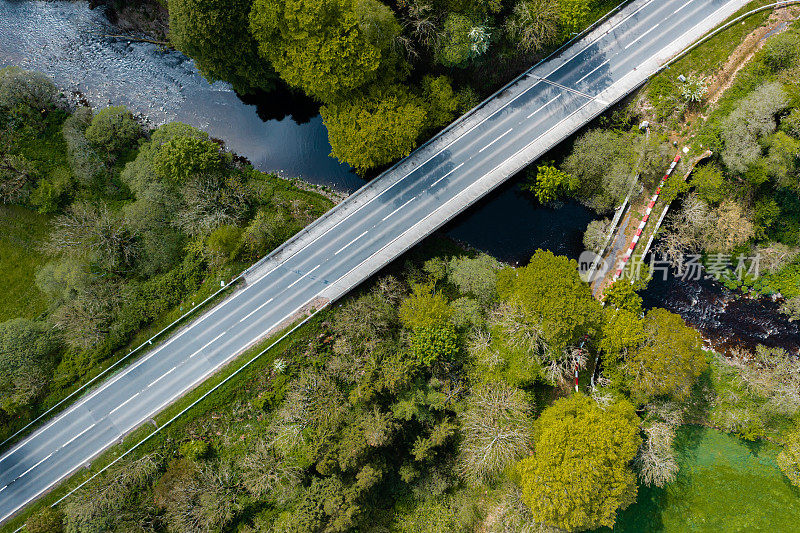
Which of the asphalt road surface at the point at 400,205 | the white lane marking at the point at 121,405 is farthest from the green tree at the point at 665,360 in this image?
the white lane marking at the point at 121,405

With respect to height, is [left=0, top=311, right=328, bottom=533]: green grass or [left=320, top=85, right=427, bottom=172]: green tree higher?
[left=320, top=85, right=427, bottom=172]: green tree

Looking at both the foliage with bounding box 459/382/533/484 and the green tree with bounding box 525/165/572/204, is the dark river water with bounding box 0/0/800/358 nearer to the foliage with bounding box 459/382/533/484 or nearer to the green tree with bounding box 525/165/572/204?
the green tree with bounding box 525/165/572/204

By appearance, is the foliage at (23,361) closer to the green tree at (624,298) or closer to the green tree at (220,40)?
the green tree at (220,40)

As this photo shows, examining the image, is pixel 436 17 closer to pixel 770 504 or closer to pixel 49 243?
pixel 49 243

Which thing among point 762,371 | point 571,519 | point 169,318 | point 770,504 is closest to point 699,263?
point 762,371

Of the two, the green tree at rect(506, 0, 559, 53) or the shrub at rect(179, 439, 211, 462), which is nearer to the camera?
the green tree at rect(506, 0, 559, 53)

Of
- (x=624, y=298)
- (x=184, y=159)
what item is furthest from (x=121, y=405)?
(x=624, y=298)

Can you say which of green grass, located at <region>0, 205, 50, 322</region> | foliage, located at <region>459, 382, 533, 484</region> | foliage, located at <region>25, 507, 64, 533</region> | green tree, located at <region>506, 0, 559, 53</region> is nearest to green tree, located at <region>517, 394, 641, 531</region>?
foliage, located at <region>459, 382, 533, 484</region>
